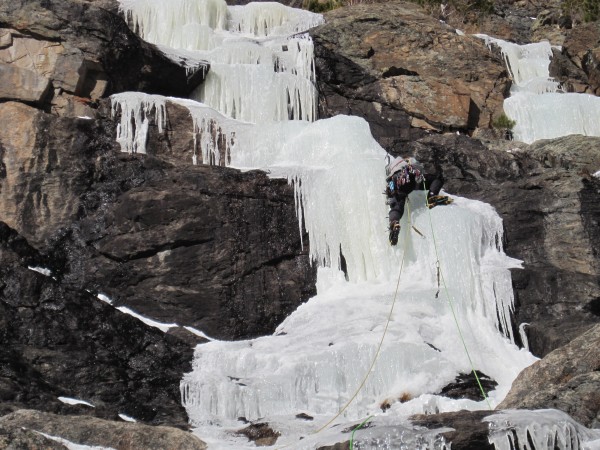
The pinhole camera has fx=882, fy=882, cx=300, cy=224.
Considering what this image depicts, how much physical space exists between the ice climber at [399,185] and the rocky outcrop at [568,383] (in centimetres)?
361

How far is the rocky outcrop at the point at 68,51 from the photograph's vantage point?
566 inches

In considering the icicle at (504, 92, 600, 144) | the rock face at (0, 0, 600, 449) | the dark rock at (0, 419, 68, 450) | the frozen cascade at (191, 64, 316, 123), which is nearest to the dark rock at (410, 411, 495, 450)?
the rock face at (0, 0, 600, 449)

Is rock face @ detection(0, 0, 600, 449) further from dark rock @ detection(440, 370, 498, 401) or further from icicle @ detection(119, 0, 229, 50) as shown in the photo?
icicle @ detection(119, 0, 229, 50)

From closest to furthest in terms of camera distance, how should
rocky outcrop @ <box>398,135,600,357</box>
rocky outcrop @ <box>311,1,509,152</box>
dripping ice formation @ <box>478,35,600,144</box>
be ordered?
rocky outcrop @ <box>398,135,600,357</box> → rocky outcrop @ <box>311,1,509,152</box> → dripping ice formation @ <box>478,35,600,144</box>

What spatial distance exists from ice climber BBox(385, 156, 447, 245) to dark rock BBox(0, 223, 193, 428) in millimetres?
3356

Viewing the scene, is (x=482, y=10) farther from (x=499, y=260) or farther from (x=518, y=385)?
(x=518, y=385)

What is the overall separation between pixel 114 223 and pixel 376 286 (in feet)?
12.4

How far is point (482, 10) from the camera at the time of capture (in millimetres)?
24078

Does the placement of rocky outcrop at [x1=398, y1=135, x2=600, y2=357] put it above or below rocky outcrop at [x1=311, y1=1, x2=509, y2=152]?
below

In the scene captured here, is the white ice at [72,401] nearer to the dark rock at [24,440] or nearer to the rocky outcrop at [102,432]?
the rocky outcrop at [102,432]

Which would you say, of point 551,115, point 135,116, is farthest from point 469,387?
point 551,115

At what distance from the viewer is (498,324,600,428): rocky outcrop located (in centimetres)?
731

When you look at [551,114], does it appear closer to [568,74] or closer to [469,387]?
[568,74]

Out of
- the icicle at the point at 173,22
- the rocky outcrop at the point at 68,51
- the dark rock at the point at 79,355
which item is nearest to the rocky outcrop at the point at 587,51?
the icicle at the point at 173,22
